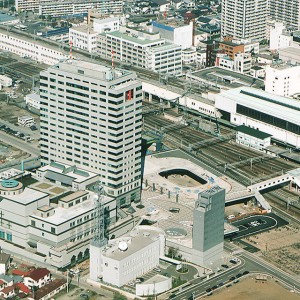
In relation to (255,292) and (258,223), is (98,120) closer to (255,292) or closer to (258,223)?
(258,223)

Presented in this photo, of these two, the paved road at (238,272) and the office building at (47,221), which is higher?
the office building at (47,221)

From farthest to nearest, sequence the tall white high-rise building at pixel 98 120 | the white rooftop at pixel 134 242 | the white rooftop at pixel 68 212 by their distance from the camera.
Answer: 1. the tall white high-rise building at pixel 98 120
2. the white rooftop at pixel 68 212
3. the white rooftop at pixel 134 242

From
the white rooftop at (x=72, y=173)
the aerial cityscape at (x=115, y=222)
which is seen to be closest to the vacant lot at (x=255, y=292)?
the aerial cityscape at (x=115, y=222)

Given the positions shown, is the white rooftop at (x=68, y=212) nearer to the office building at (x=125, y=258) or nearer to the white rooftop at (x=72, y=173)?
the white rooftop at (x=72, y=173)

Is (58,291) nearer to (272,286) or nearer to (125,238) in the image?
(125,238)

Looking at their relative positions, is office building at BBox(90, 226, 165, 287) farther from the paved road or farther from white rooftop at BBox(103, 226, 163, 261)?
the paved road


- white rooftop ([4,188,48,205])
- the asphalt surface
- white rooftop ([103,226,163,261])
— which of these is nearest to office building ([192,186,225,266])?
white rooftop ([103,226,163,261])

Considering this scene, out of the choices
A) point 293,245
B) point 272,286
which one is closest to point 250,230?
point 293,245

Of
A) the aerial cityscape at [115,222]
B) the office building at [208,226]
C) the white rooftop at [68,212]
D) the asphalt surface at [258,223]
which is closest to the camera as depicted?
the aerial cityscape at [115,222]
